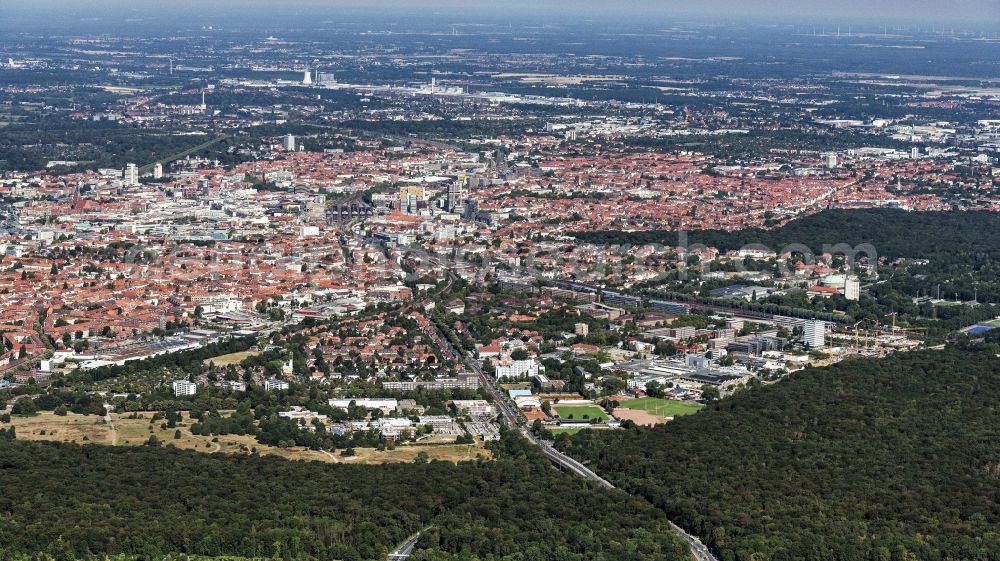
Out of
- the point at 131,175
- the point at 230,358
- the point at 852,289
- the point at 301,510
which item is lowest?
the point at 131,175

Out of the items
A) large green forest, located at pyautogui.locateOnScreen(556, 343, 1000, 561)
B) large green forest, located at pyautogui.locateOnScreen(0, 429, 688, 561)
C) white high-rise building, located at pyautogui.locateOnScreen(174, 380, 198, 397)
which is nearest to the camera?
large green forest, located at pyautogui.locateOnScreen(0, 429, 688, 561)

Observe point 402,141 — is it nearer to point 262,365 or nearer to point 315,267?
point 315,267

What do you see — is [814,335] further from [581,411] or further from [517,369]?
[581,411]

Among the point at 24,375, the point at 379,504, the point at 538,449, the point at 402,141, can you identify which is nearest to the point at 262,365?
the point at 24,375

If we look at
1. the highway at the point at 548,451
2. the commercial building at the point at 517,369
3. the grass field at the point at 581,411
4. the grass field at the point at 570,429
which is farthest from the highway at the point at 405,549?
the commercial building at the point at 517,369

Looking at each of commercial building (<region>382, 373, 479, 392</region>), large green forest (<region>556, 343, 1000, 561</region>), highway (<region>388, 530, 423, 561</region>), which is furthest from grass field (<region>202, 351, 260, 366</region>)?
highway (<region>388, 530, 423, 561</region>)

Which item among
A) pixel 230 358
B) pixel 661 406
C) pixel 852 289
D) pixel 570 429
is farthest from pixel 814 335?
pixel 230 358

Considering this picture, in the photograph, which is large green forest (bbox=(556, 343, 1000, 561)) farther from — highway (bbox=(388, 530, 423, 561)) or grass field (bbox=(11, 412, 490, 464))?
highway (bbox=(388, 530, 423, 561))
